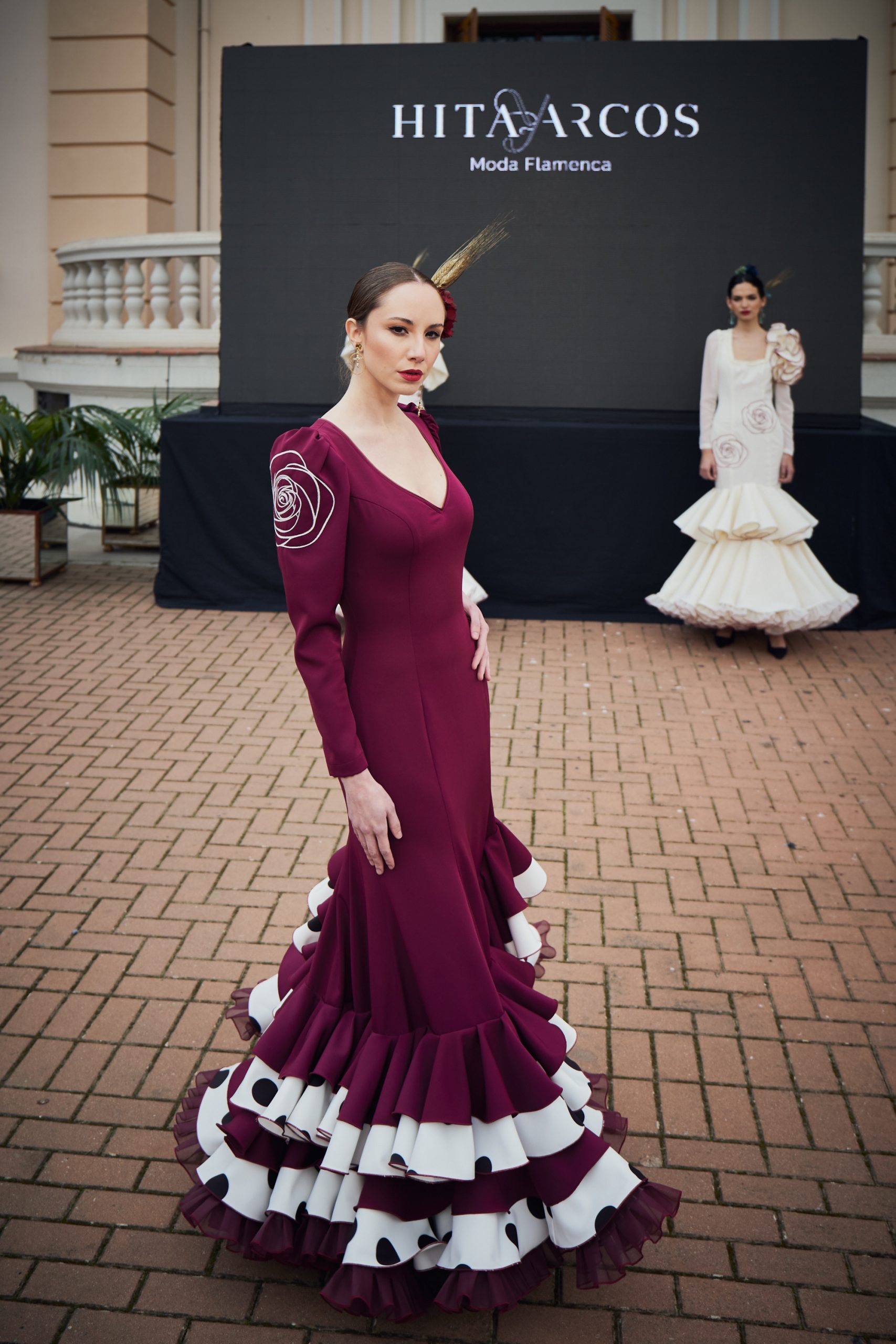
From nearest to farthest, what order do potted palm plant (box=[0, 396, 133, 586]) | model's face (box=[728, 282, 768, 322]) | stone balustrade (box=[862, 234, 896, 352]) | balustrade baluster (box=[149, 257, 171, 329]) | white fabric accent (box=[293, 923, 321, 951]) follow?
white fabric accent (box=[293, 923, 321, 951]) → model's face (box=[728, 282, 768, 322]) → potted palm plant (box=[0, 396, 133, 586]) → stone balustrade (box=[862, 234, 896, 352]) → balustrade baluster (box=[149, 257, 171, 329])

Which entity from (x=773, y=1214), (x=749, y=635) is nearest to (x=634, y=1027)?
(x=773, y=1214)

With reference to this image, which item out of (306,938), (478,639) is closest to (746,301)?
(478,639)

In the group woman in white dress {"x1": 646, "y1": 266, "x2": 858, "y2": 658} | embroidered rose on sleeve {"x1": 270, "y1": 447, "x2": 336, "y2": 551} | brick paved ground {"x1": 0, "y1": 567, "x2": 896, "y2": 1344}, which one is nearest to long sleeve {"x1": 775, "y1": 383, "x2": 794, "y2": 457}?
woman in white dress {"x1": 646, "y1": 266, "x2": 858, "y2": 658}

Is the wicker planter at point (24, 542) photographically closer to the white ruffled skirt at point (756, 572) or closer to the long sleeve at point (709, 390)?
the white ruffled skirt at point (756, 572)

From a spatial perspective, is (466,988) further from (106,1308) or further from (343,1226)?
(106,1308)

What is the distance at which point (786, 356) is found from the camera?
7168 mm

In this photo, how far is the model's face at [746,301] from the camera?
23.3 ft

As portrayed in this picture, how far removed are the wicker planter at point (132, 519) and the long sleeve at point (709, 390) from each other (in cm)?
459

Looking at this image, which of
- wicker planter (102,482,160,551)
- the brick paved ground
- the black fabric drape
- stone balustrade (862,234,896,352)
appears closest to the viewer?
the brick paved ground

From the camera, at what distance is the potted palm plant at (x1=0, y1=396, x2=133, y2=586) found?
28.3ft

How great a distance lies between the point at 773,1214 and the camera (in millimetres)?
2900

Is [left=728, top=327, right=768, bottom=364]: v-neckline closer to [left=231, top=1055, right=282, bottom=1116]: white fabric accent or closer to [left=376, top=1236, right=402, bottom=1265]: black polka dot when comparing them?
[left=231, top=1055, right=282, bottom=1116]: white fabric accent

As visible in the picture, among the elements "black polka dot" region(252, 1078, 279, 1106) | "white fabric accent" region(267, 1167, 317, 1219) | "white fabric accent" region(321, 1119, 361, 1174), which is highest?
"black polka dot" region(252, 1078, 279, 1106)

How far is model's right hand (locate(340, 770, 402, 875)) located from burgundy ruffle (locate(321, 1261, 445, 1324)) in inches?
32.7
